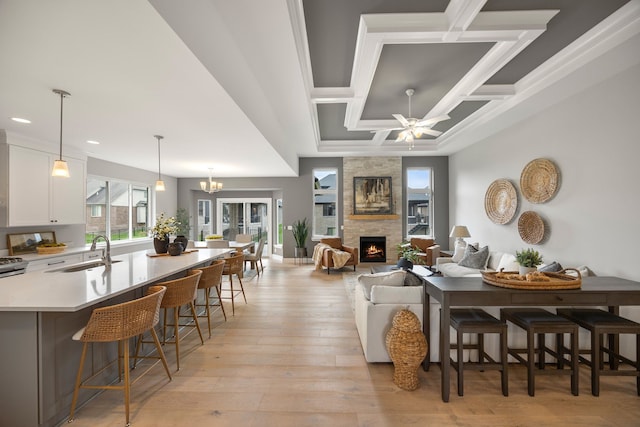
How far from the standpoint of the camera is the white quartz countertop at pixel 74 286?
1.73 meters

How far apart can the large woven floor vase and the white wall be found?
2.54 m

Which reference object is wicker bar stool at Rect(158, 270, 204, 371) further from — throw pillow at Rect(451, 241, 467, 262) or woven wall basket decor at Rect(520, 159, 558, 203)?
throw pillow at Rect(451, 241, 467, 262)

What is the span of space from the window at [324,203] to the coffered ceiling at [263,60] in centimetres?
352

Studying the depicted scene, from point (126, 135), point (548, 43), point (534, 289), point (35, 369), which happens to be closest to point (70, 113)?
point (126, 135)

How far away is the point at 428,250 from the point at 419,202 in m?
1.90

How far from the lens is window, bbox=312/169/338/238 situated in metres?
8.20

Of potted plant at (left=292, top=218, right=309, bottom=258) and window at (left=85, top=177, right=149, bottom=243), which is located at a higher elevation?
window at (left=85, top=177, right=149, bottom=243)

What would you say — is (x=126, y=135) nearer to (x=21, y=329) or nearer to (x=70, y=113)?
(x=70, y=113)

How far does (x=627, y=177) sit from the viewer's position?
3.03 m

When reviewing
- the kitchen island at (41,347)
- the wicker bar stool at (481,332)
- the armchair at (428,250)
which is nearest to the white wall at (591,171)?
the armchair at (428,250)

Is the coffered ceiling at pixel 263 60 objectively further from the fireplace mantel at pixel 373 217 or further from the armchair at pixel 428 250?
the fireplace mantel at pixel 373 217

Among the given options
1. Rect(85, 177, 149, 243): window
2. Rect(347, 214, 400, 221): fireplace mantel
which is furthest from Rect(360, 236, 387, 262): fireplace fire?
Rect(85, 177, 149, 243): window

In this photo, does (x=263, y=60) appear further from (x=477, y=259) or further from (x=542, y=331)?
(x=477, y=259)

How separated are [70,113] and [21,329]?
2.45m
